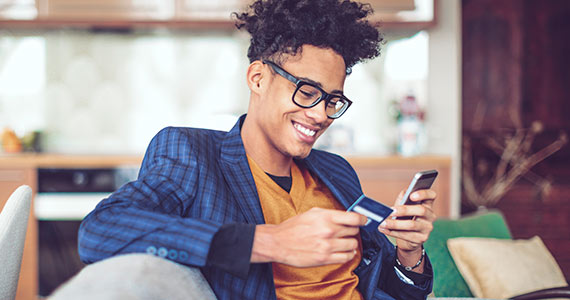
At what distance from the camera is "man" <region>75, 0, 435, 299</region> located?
2.98 feet

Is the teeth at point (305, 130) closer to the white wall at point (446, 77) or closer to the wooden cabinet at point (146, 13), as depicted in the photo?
the wooden cabinet at point (146, 13)

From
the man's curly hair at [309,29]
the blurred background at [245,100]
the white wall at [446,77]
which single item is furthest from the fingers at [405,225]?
Answer: the white wall at [446,77]

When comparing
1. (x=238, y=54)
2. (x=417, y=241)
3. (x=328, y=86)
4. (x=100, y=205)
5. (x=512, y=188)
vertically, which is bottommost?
(x=512, y=188)

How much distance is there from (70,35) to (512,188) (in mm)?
3756

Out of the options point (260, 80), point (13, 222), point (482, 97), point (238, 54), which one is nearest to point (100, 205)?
point (13, 222)

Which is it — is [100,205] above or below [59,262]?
above

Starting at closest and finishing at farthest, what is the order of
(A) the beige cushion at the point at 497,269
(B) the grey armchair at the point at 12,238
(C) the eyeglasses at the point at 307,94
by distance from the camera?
1. (B) the grey armchair at the point at 12,238
2. (C) the eyeglasses at the point at 307,94
3. (A) the beige cushion at the point at 497,269

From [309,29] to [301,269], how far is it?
0.59 meters

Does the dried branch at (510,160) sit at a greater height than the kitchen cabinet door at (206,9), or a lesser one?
lesser

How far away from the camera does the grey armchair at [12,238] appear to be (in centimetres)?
112

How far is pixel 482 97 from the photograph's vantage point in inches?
175

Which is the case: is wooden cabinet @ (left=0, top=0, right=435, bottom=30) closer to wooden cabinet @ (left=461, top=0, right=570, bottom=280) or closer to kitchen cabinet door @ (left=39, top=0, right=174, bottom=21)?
kitchen cabinet door @ (left=39, top=0, right=174, bottom=21)

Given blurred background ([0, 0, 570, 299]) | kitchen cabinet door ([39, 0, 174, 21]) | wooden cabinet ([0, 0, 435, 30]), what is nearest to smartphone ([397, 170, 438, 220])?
blurred background ([0, 0, 570, 299])

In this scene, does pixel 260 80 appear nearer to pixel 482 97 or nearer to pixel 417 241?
pixel 417 241
